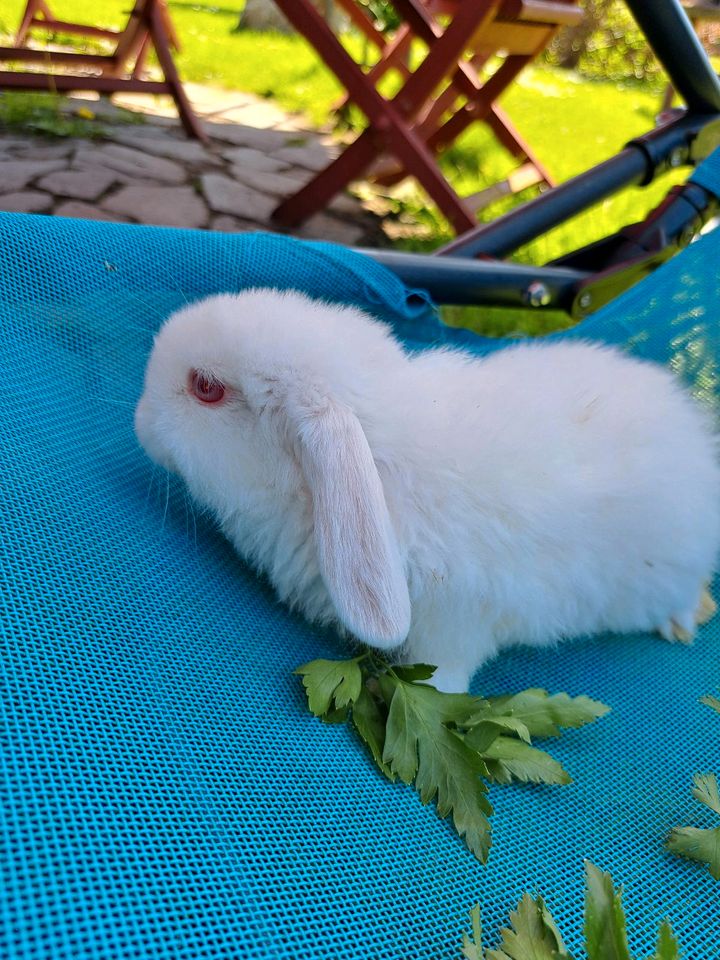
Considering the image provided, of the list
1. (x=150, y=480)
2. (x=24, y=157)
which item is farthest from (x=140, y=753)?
(x=24, y=157)

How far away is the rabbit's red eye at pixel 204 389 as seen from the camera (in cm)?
126

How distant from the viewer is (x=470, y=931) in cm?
88

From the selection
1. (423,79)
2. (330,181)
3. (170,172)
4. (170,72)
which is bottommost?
(170,172)

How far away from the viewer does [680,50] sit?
2.20 m

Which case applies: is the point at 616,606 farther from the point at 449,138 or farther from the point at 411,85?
the point at 449,138

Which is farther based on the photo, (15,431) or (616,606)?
(616,606)

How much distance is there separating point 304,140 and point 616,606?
469 centimetres

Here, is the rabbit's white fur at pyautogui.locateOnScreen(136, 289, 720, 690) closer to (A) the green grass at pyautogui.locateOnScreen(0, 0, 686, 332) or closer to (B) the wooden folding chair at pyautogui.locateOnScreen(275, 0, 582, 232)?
(A) the green grass at pyautogui.locateOnScreen(0, 0, 686, 332)

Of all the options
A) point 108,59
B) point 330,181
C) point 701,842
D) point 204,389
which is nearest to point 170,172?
point 330,181

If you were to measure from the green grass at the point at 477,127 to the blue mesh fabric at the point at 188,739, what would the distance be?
173 cm

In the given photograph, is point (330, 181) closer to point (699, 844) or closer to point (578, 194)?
point (578, 194)

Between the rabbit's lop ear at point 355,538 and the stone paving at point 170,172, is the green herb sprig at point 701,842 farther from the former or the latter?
the stone paving at point 170,172

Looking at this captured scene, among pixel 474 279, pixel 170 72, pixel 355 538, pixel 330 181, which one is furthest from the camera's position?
pixel 170 72

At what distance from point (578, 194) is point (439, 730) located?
5.41ft
